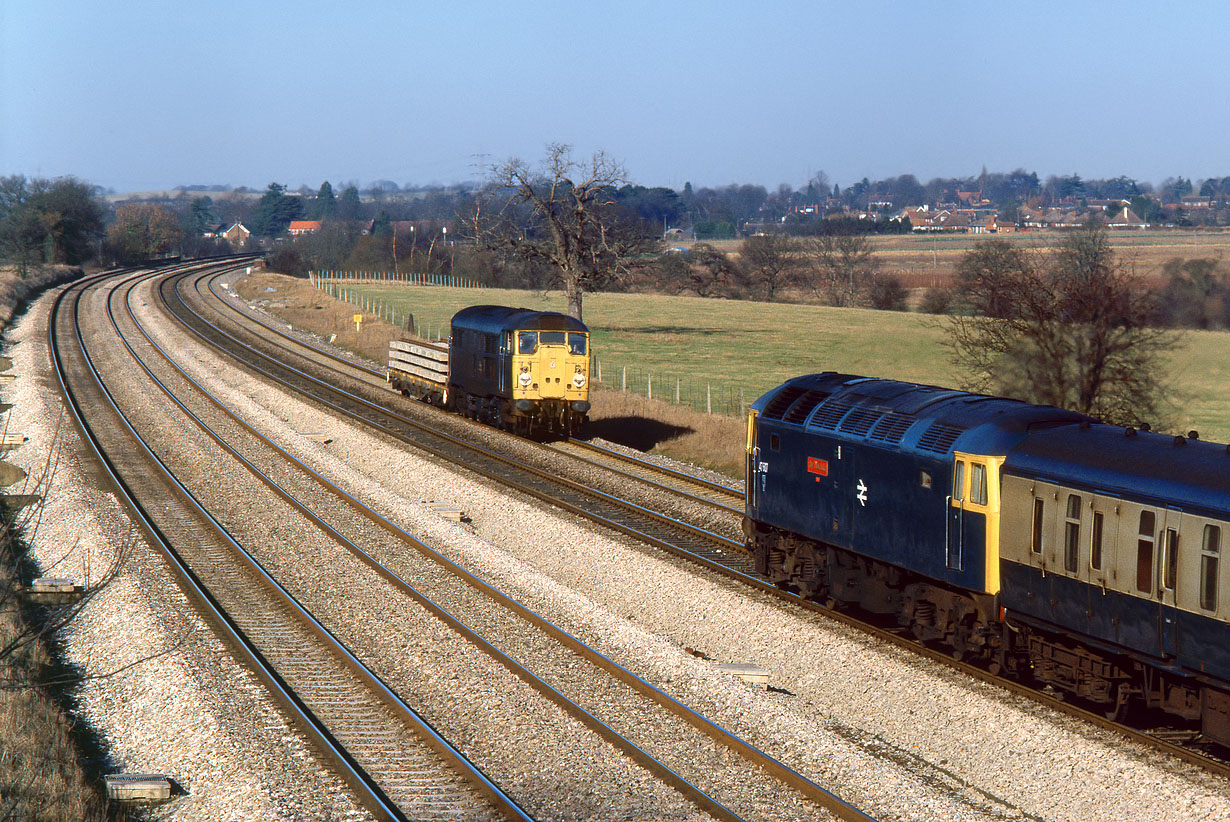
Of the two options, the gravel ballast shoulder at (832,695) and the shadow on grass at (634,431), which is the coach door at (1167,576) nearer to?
the gravel ballast shoulder at (832,695)

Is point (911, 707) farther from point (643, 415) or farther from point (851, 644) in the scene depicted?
point (643, 415)

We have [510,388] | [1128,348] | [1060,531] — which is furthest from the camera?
[510,388]

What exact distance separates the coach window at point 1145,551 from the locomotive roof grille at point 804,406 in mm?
6730

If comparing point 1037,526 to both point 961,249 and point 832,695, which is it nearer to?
point 832,695

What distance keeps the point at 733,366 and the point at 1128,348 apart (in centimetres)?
2889

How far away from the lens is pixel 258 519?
2594cm

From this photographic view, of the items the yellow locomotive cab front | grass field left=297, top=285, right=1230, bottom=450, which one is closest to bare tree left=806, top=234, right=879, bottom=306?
grass field left=297, top=285, right=1230, bottom=450

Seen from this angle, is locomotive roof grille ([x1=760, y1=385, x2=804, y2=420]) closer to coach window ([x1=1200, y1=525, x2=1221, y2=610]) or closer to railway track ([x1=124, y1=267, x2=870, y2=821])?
railway track ([x1=124, y1=267, x2=870, y2=821])

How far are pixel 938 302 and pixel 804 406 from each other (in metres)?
75.0

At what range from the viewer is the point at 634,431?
38.2m

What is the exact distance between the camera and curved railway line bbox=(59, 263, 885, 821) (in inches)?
475

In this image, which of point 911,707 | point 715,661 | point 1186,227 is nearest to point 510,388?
point 715,661

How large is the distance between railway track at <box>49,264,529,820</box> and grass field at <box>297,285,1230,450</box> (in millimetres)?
25440

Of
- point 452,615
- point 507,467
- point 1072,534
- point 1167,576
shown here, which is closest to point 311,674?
point 452,615
